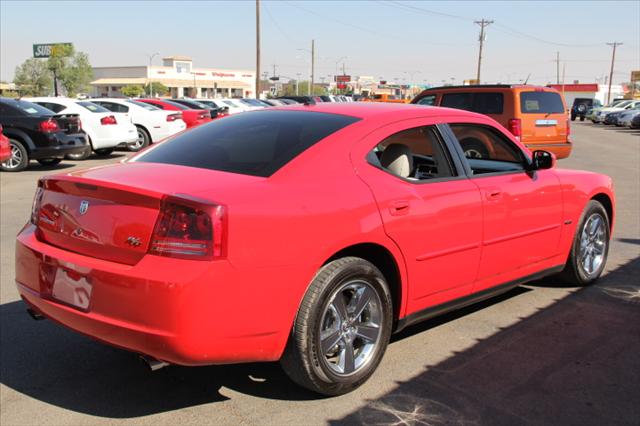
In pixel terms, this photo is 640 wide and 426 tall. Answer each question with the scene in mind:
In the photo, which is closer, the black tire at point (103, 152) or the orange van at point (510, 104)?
the orange van at point (510, 104)

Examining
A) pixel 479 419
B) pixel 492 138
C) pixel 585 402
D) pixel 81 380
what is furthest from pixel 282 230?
pixel 492 138

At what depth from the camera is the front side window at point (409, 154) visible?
13.2 ft

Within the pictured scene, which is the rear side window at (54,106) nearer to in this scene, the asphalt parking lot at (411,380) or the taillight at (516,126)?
the taillight at (516,126)

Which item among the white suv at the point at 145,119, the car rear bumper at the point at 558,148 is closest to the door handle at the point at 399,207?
the car rear bumper at the point at 558,148

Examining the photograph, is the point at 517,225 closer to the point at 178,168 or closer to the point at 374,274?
the point at 374,274

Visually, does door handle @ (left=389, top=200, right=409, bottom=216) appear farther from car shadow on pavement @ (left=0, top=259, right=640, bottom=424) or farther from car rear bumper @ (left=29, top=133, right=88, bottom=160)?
car rear bumper @ (left=29, top=133, right=88, bottom=160)

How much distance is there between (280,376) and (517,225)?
77.5 inches

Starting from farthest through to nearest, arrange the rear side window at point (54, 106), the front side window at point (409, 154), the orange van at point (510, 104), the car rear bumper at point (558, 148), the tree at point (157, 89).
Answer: the tree at point (157, 89) → the rear side window at point (54, 106) → the car rear bumper at point (558, 148) → the orange van at point (510, 104) → the front side window at point (409, 154)

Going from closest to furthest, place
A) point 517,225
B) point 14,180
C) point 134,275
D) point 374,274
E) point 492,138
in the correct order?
point 134,275 → point 374,274 → point 517,225 → point 492,138 → point 14,180

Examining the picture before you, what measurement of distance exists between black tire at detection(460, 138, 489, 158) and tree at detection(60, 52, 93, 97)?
104 metres

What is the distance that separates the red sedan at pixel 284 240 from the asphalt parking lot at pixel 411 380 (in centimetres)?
28

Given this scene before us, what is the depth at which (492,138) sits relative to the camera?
507 cm

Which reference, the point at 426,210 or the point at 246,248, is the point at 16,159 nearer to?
the point at 426,210

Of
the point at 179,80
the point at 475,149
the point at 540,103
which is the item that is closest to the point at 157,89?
the point at 179,80
